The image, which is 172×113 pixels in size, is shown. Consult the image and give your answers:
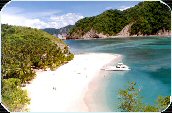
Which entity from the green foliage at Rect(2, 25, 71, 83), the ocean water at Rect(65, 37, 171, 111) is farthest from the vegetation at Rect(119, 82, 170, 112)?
the green foliage at Rect(2, 25, 71, 83)

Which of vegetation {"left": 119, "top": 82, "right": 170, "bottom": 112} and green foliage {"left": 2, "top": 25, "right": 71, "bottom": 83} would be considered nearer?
vegetation {"left": 119, "top": 82, "right": 170, "bottom": 112}

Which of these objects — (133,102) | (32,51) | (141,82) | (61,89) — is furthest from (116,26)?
(133,102)

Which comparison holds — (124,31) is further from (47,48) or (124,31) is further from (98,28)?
(47,48)

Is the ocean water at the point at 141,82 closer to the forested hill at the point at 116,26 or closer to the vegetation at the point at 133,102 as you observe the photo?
the vegetation at the point at 133,102

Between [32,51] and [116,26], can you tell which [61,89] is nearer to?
[32,51]

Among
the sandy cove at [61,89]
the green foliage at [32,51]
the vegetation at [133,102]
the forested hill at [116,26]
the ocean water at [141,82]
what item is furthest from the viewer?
the forested hill at [116,26]

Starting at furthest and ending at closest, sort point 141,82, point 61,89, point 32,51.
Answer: point 32,51
point 141,82
point 61,89

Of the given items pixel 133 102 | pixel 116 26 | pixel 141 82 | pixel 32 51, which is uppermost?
pixel 116 26

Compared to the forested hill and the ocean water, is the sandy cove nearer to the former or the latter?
the ocean water

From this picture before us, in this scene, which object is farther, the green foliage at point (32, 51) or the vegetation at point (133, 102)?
the green foliage at point (32, 51)

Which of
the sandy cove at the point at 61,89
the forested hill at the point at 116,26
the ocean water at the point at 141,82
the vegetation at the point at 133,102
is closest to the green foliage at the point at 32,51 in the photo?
the sandy cove at the point at 61,89

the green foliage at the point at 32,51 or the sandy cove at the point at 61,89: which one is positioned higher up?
the green foliage at the point at 32,51

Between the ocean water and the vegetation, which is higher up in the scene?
the vegetation
